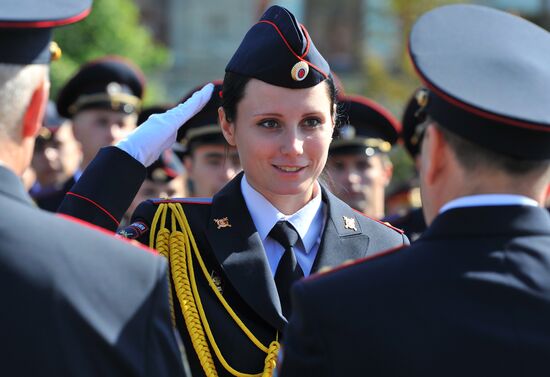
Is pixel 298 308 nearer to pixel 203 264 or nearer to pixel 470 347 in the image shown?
pixel 470 347

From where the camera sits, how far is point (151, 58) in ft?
52.8

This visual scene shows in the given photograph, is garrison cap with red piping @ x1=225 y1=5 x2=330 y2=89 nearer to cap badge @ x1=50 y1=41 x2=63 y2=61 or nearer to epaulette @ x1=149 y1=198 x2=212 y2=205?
epaulette @ x1=149 y1=198 x2=212 y2=205

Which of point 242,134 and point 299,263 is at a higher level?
point 242,134

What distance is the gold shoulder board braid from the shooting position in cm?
346

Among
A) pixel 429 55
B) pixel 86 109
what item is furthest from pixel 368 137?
pixel 429 55

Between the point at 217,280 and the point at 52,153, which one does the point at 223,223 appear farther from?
the point at 52,153

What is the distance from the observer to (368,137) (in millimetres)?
Answer: 7066

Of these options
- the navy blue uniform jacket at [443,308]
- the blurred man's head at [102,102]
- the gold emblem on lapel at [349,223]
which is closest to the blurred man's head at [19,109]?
the navy blue uniform jacket at [443,308]

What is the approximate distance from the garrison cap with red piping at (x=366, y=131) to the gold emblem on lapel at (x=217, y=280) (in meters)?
3.29

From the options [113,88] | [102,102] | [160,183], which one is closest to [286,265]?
[160,183]

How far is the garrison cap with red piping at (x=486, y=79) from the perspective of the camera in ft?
8.20

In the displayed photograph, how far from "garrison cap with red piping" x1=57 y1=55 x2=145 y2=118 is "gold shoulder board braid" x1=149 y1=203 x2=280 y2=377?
355 cm

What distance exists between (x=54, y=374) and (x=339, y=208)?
5.64ft

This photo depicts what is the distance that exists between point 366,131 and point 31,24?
15.6ft
